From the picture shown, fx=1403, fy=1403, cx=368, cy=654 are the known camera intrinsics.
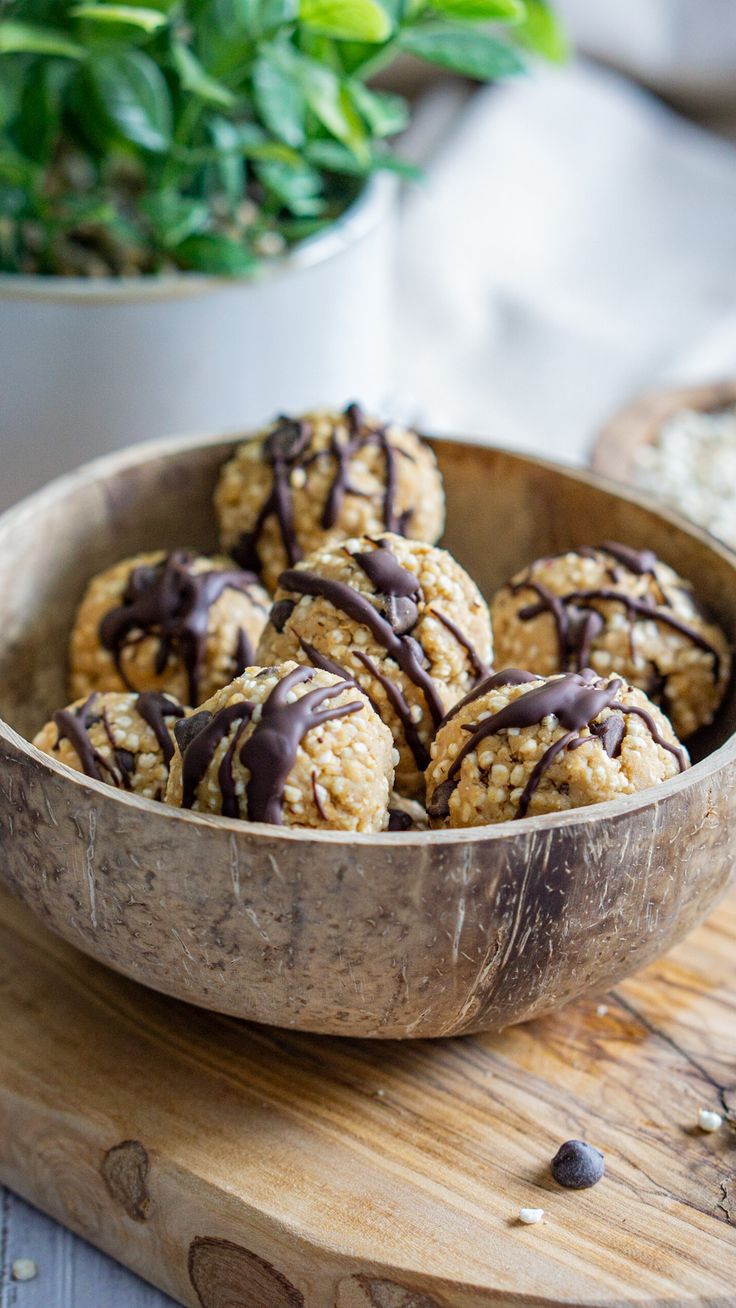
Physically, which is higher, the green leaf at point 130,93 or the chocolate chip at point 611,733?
the green leaf at point 130,93

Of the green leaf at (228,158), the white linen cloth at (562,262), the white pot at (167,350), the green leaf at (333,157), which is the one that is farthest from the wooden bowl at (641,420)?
the green leaf at (228,158)

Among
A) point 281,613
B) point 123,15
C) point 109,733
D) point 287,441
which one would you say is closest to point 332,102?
point 123,15

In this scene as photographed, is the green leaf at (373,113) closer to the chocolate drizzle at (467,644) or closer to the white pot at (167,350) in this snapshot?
the white pot at (167,350)

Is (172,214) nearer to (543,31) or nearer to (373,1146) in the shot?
(543,31)

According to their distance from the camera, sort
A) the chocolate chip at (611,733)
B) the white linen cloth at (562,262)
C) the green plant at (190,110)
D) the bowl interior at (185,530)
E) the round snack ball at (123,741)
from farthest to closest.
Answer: the white linen cloth at (562,262) < the green plant at (190,110) < the bowl interior at (185,530) < the round snack ball at (123,741) < the chocolate chip at (611,733)

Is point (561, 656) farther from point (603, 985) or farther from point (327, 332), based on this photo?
point (327, 332)

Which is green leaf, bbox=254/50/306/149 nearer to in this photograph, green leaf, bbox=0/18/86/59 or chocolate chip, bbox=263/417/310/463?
green leaf, bbox=0/18/86/59

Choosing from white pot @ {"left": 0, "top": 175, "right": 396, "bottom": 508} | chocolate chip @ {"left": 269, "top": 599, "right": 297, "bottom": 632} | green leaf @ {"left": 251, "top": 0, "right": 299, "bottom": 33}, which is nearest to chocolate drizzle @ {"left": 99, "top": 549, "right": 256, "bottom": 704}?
chocolate chip @ {"left": 269, "top": 599, "right": 297, "bottom": 632}
